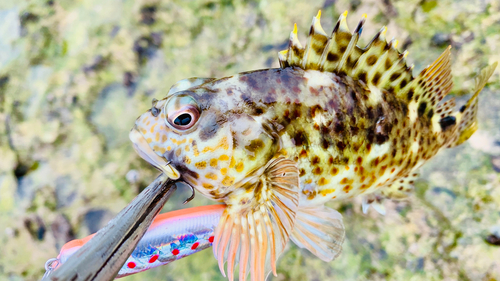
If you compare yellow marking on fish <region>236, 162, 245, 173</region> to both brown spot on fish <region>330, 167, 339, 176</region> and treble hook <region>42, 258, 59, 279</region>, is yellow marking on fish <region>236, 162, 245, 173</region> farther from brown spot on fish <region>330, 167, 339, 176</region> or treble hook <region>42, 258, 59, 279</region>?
treble hook <region>42, 258, 59, 279</region>

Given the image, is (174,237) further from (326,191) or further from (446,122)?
(446,122)

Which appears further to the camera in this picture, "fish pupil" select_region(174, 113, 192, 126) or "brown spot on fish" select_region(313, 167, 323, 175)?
"brown spot on fish" select_region(313, 167, 323, 175)

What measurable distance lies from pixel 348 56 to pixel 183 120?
0.56 m

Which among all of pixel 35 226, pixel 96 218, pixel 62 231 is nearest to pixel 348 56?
pixel 96 218

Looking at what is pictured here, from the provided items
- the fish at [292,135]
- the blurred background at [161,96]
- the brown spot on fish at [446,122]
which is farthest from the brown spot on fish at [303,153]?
the blurred background at [161,96]

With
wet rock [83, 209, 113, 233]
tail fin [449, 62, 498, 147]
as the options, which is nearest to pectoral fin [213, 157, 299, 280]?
tail fin [449, 62, 498, 147]

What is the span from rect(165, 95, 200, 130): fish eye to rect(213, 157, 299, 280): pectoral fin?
0.23m

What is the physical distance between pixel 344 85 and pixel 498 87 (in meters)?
1.29

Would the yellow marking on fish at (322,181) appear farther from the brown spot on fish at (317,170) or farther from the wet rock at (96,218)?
the wet rock at (96,218)

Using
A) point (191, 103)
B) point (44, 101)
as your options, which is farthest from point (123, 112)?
point (191, 103)

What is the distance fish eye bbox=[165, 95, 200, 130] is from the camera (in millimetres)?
661

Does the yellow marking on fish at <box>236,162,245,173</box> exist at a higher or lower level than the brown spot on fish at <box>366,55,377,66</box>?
lower

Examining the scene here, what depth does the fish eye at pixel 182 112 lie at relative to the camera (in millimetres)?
661

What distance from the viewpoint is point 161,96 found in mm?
2184
